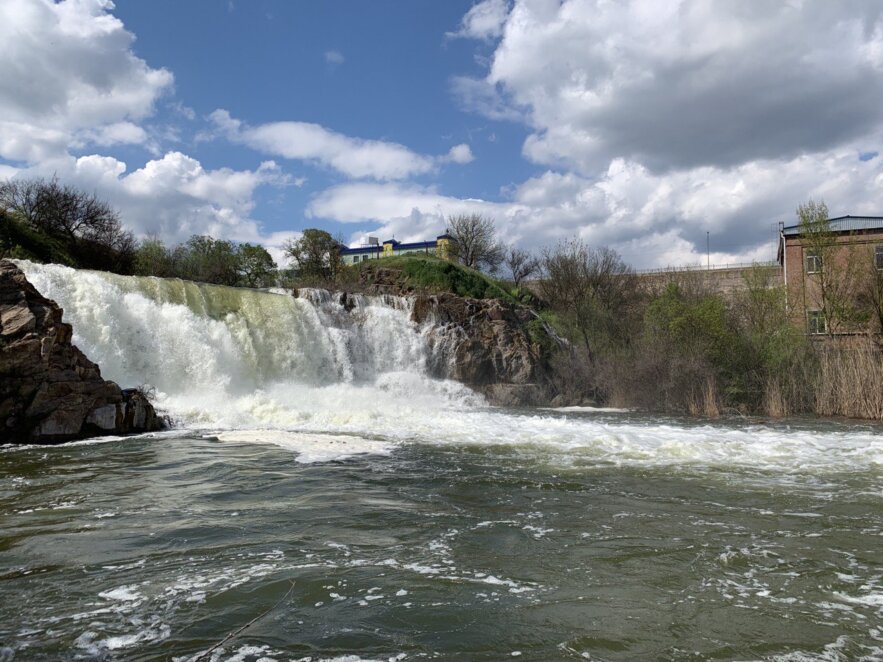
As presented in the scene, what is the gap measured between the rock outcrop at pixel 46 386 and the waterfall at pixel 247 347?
7.23 feet

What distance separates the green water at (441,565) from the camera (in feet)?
13.6

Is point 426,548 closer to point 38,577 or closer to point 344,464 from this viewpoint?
point 38,577

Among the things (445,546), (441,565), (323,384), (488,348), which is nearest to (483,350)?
(488,348)

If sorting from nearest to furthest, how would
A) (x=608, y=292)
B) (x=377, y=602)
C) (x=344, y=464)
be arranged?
(x=377, y=602), (x=344, y=464), (x=608, y=292)

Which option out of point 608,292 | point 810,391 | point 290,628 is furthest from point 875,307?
point 290,628

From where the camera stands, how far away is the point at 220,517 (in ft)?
24.5

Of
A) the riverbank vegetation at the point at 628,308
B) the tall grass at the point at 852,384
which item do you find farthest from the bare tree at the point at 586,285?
the tall grass at the point at 852,384

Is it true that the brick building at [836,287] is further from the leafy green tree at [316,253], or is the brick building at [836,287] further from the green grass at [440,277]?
the leafy green tree at [316,253]

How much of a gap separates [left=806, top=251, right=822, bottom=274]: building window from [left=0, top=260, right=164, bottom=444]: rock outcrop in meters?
25.6

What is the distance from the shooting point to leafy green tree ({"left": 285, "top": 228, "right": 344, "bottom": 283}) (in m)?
45.0

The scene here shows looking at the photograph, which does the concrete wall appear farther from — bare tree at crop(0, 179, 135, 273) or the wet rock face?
bare tree at crop(0, 179, 135, 273)

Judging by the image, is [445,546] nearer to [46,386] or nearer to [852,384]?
[46,386]

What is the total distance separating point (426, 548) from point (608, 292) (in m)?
36.1

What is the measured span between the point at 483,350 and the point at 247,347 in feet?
41.1
